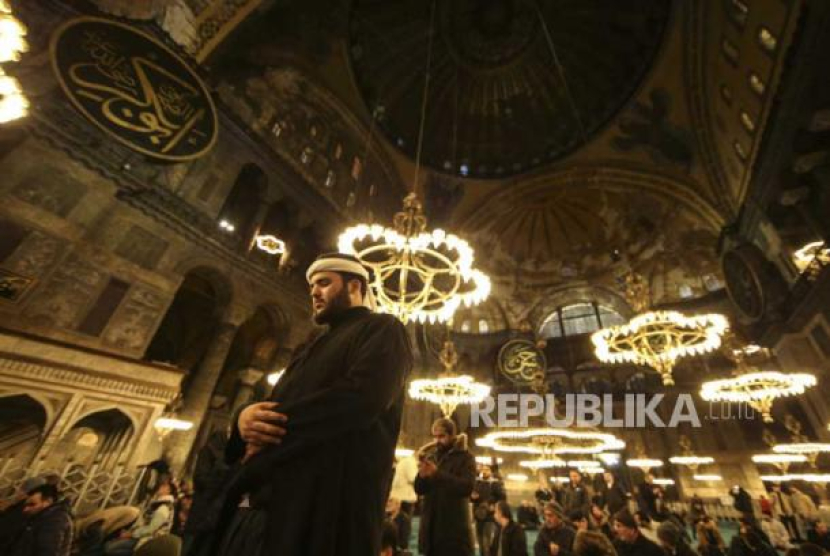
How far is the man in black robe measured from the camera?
36.5 inches

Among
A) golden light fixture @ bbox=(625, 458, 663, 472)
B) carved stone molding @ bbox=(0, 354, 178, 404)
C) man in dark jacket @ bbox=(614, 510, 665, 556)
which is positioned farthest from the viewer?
golden light fixture @ bbox=(625, 458, 663, 472)

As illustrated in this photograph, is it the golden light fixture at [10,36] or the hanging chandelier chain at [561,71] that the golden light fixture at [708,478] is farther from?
the golden light fixture at [10,36]

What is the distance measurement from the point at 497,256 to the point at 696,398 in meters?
10.3

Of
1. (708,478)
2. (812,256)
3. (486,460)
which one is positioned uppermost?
(812,256)

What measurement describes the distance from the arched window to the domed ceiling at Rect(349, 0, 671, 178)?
26.5 ft

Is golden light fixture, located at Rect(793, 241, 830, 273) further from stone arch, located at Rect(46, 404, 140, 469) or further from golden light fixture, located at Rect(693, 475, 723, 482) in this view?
stone arch, located at Rect(46, 404, 140, 469)

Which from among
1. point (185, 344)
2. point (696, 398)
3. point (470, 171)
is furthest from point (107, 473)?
point (696, 398)

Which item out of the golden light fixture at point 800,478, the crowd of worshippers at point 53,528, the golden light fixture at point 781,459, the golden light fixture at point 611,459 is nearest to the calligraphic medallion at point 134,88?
the crowd of worshippers at point 53,528

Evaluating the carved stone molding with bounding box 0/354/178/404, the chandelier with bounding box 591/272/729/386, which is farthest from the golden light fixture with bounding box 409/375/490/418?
the carved stone molding with bounding box 0/354/178/404

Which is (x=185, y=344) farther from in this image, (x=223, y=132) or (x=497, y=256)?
(x=497, y=256)

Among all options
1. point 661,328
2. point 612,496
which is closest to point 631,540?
point 612,496

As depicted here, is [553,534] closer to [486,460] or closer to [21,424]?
[21,424]

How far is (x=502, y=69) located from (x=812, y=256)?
11.5 metres

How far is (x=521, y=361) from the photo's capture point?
53.4 feet
